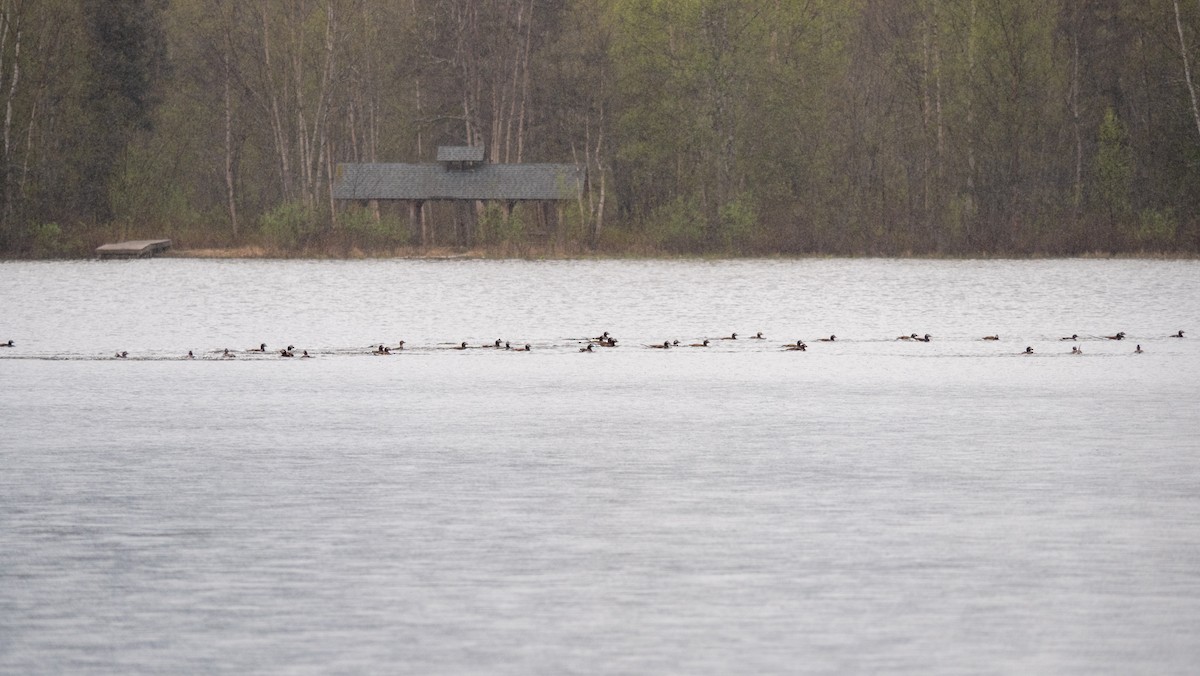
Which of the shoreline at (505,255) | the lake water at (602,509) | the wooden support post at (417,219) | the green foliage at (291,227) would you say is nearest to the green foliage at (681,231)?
the shoreline at (505,255)

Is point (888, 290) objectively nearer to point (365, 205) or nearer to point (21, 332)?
point (21, 332)

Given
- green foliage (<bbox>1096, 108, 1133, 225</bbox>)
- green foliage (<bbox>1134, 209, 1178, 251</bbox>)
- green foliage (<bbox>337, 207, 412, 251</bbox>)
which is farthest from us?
green foliage (<bbox>337, 207, 412, 251</bbox>)

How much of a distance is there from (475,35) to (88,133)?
56.7 ft

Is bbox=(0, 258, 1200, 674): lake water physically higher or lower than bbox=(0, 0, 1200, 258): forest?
lower

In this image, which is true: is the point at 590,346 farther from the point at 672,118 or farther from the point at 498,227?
the point at 672,118

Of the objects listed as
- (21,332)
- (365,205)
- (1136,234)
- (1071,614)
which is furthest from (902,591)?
(365,205)

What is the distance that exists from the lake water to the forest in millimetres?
37931

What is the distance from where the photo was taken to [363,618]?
761 cm

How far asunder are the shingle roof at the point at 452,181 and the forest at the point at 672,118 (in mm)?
1366

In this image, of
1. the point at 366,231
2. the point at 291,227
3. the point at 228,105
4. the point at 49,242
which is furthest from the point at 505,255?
the point at 228,105

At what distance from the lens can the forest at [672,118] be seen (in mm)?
60500

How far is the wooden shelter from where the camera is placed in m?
67.7

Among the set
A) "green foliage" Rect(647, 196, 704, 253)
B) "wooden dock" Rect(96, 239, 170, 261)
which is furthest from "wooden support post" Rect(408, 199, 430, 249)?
"wooden dock" Rect(96, 239, 170, 261)

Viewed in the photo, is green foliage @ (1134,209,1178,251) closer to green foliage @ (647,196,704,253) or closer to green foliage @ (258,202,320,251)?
green foliage @ (647,196,704,253)
